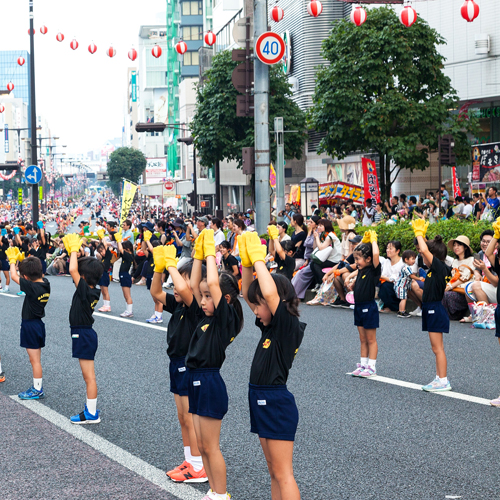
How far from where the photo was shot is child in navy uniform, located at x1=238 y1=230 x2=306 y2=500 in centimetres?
388

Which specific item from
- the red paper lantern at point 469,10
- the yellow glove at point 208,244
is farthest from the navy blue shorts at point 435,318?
the red paper lantern at point 469,10

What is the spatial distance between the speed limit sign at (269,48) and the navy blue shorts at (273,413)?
13.6 m

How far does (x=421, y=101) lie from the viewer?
28.3m

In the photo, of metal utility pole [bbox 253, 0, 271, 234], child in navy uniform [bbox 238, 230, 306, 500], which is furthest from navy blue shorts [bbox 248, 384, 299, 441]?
metal utility pole [bbox 253, 0, 271, 234]

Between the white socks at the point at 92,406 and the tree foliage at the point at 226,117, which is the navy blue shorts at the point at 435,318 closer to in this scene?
the white socks at the point at 92,406

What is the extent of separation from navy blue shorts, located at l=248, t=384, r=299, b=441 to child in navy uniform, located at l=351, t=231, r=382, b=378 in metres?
4.19

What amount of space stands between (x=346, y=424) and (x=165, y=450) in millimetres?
1624

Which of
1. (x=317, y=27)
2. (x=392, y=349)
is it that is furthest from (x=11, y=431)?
(x=317, y=27)

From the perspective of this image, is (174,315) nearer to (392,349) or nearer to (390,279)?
(392,349)

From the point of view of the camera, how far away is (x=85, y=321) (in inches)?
256

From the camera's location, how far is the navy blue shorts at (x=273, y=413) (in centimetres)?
388

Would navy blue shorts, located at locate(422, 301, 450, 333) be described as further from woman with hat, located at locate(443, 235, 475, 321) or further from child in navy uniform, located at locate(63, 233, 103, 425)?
woman with hat, located at locate(443, 235, 475, 321)

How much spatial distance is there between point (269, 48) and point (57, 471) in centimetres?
1324

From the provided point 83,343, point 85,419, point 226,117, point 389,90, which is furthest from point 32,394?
point 226,117
